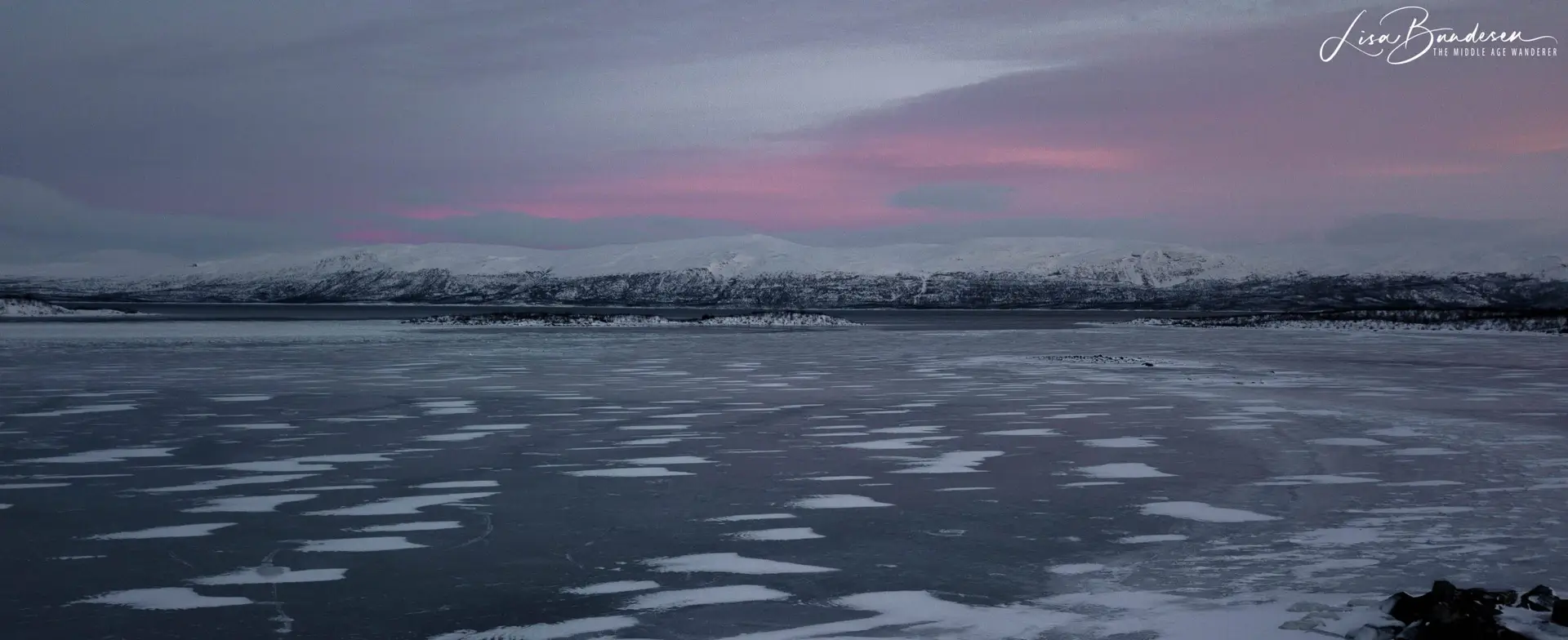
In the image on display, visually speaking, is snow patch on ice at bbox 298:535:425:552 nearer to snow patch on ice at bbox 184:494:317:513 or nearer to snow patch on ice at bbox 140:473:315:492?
snow patch on ice at bbox 184:494:317:513

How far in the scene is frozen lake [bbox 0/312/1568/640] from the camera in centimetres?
520

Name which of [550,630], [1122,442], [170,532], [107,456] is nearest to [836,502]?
[550,630]

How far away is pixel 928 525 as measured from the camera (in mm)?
7086

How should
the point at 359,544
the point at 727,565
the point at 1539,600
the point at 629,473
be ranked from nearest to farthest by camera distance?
the point at 1539,600 → the point at 727,565 → the point at 359,544 → the point at 629,473

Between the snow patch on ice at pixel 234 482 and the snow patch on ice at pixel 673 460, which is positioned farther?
the snow patch on ice at pixel 673 460

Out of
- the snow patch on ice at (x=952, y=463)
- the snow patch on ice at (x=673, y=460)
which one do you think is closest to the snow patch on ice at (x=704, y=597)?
the snow patch on ice at (x=952, y=463)

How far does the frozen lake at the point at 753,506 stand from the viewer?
5.20m

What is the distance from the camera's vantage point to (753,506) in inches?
305

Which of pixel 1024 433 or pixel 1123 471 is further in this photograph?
pixel 1024 433

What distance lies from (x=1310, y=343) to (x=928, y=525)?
32088mm

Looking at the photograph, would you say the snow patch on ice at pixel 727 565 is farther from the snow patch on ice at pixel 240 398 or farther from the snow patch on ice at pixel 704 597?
the snow patch on ice at pixel 240 398

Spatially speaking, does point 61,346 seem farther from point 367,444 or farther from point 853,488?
point 853,488

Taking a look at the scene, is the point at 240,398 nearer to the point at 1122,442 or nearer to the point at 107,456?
the point at 107,456

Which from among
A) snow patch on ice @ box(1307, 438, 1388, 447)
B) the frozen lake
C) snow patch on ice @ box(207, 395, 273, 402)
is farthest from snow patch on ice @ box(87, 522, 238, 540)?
snow patch on ice @ box(1307, 438, 1388, 447)
